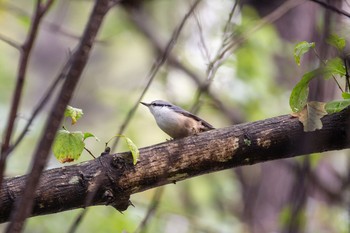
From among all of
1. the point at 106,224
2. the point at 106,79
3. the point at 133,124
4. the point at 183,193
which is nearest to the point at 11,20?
the point at 106,79

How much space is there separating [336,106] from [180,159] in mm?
536

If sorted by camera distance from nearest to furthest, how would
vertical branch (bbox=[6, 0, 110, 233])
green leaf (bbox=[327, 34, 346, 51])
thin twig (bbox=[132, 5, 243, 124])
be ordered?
vertical branch (bbox=[6, 0, 110, 233])
green leaf (bbox=[327, 34, 346, 51])
thin twig (bbox=[132, 5, 243, 124])

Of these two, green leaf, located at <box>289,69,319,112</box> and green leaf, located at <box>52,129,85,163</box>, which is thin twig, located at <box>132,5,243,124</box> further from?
green leaf, located at <box>52,129,85,163</box>

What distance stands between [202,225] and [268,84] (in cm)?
131

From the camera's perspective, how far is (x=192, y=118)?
2.09 m

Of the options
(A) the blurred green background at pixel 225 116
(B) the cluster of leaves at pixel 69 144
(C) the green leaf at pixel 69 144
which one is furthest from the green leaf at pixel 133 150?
(A) the blurred green background at pixel 225 116

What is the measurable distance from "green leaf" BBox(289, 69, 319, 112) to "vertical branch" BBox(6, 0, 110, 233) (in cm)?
96

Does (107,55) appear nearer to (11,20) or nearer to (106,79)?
(106,79)

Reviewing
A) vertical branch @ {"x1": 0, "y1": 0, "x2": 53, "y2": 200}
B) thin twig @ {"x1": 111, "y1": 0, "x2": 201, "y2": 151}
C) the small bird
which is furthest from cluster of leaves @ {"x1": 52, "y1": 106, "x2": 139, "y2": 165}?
vertical branch @ {"x1": 0, "y1": 0, "x2": 53, "y2": 200}

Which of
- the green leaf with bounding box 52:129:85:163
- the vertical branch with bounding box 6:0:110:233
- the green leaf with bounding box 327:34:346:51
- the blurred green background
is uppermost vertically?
the blurred green background

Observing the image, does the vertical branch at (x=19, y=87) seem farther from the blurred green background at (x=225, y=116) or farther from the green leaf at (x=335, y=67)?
the blurred green background at (x=225, y=116)

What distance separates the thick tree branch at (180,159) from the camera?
1.75m

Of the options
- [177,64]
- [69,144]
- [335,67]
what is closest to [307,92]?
[335,67]

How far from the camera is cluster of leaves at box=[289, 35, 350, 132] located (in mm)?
1719
